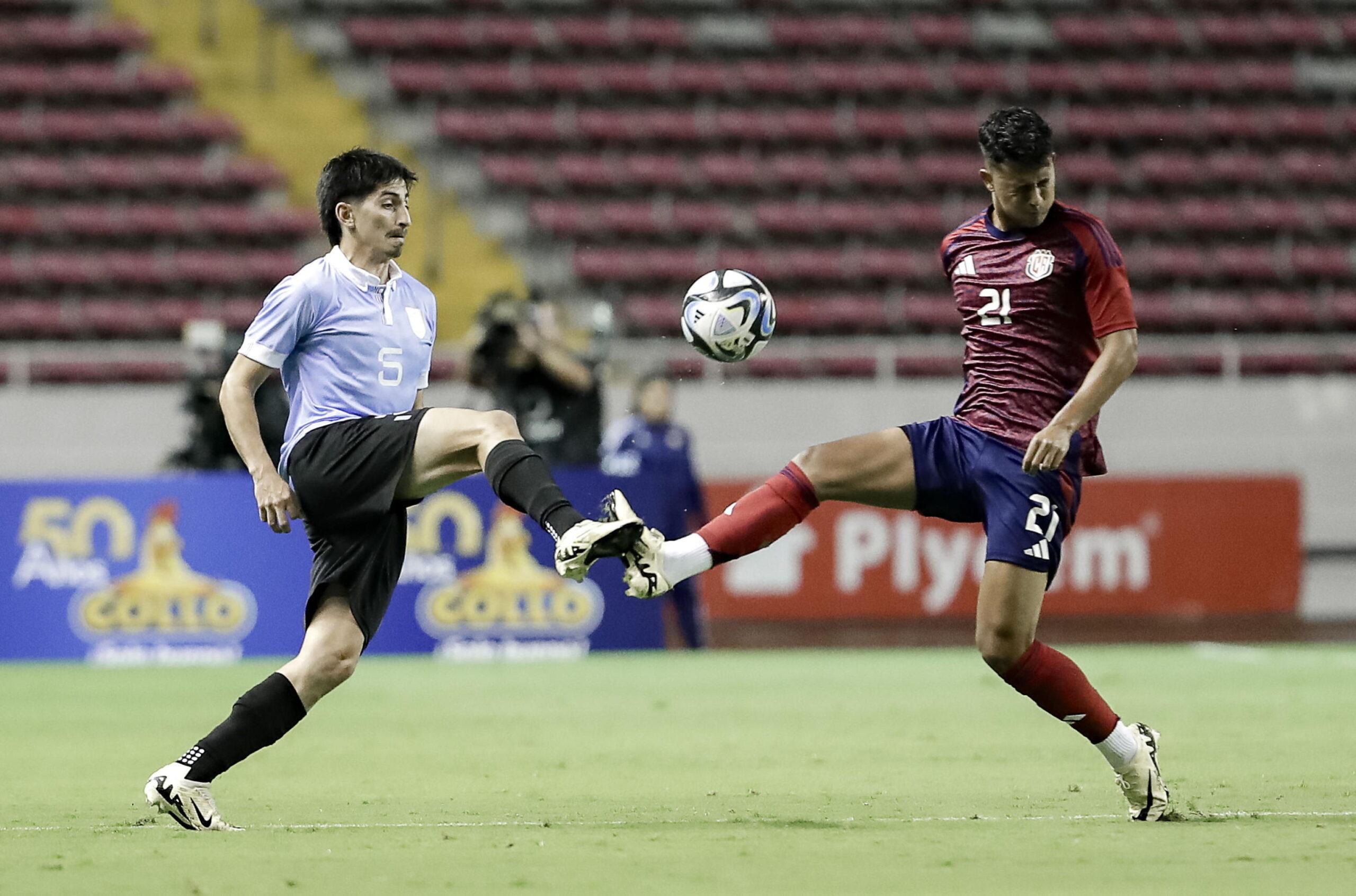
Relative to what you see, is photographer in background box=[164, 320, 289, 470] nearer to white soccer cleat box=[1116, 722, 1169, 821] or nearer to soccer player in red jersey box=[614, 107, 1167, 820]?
soccer player in red jersey box=[614, 107, 1167, 820]

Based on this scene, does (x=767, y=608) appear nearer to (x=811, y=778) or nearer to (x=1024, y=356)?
(x=811, y=778)

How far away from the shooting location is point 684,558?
17.0 ft

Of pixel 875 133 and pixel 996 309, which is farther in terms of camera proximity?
pixel 875 133

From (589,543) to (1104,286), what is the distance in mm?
1723

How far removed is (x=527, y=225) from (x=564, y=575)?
14679 mm

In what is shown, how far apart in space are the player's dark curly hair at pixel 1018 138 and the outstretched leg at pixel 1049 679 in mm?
1163

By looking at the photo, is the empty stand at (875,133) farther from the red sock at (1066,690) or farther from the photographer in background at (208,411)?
the red sock at (1066,690)

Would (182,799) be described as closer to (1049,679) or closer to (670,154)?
(1049,679)

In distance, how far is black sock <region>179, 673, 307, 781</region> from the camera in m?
5.11

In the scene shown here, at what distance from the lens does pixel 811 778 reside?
6.38m

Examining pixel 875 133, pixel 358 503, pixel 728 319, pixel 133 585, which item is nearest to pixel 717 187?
pixel 875 133

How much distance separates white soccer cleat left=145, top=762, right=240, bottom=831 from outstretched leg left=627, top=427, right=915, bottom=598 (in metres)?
1.47

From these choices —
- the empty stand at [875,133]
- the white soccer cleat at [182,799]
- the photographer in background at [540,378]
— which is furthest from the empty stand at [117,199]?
the white soccer cleat at [182,799]

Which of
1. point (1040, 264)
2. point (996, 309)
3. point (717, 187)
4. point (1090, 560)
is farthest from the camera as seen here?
point (717, 187)
